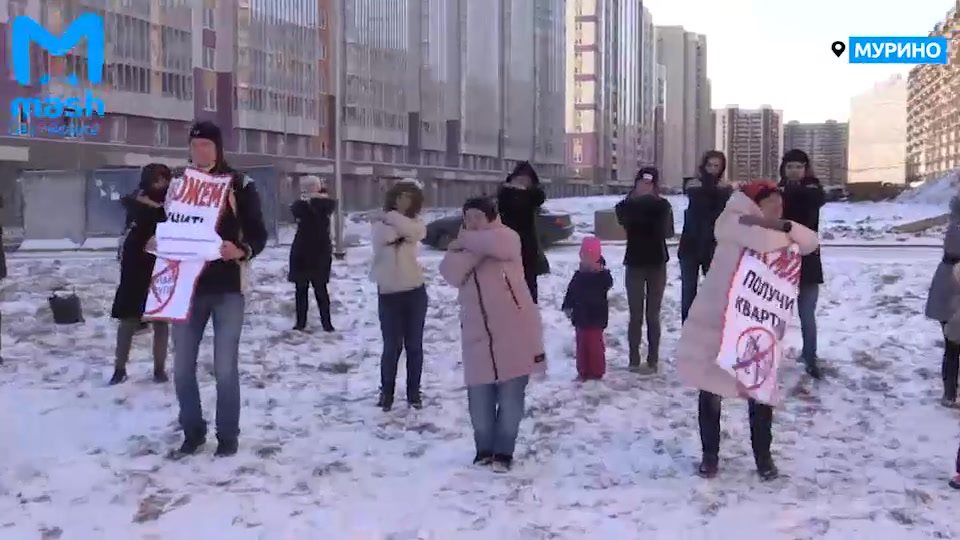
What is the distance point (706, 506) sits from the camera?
5.20 m

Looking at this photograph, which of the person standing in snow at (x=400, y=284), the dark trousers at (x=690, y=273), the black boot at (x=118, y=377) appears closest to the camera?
Answer: the person standing in snow at (x=400, y=284)

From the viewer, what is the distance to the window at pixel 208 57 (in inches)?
1949

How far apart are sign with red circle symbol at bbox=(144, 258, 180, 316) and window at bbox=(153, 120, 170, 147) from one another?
41949mm

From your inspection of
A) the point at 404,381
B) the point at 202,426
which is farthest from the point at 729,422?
the point at 202,426

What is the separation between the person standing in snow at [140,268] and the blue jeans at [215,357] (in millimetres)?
1813

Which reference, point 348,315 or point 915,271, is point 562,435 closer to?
point 348,315

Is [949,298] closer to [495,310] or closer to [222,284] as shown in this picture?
[495,310]

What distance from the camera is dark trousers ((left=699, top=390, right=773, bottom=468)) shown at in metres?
5.70

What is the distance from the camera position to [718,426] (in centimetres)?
575

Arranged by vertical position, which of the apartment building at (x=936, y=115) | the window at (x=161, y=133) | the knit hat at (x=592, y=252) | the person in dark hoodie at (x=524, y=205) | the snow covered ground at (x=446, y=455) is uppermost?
the apartment building at (x=936, y=115)

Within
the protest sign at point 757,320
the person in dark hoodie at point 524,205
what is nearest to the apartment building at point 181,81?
the person in dark hoodie at point 524,205

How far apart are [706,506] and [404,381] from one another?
3714 mm

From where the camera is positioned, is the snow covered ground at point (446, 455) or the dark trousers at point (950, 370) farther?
the dark trousers at point (950, 370)

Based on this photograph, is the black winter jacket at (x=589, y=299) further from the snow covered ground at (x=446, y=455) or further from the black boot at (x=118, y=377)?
the black boot at (x=118, y=377)
